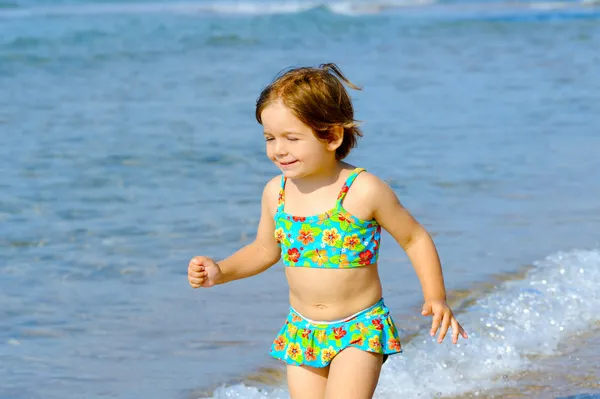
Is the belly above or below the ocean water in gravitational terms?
above

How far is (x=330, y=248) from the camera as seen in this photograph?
308 cm

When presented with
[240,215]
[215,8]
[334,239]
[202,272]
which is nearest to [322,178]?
[334,239]

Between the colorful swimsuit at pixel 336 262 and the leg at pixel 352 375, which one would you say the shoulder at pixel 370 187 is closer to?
the colorful swimsuit at pixel 336 262

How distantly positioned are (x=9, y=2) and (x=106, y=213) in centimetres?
2355

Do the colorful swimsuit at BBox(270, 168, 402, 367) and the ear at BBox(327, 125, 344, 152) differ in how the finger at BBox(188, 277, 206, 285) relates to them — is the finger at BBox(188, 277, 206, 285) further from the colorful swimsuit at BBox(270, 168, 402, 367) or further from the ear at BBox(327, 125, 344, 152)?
the ear at BBox(327, 125, 344, 152)

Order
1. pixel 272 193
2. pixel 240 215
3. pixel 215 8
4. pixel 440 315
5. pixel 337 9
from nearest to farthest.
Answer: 1. pixel 440 315
2. pixel 272 193
3. pixel 240 215
4. pixel 337 9
5. pixel 215 8

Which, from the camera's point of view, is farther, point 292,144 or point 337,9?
point 337,9

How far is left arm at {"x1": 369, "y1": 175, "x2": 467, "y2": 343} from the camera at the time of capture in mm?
3053

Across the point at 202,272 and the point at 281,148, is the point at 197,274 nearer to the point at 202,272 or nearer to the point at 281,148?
the point at 202,272

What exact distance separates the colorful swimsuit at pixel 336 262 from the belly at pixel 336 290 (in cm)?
2

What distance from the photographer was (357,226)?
3080 mm

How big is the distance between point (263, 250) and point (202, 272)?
27 cm

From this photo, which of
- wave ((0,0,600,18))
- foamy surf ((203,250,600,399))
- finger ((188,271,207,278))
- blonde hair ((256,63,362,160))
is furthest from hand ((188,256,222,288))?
wave ((0,0,600,18))

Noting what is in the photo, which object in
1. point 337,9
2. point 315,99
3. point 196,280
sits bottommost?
point 337,9
